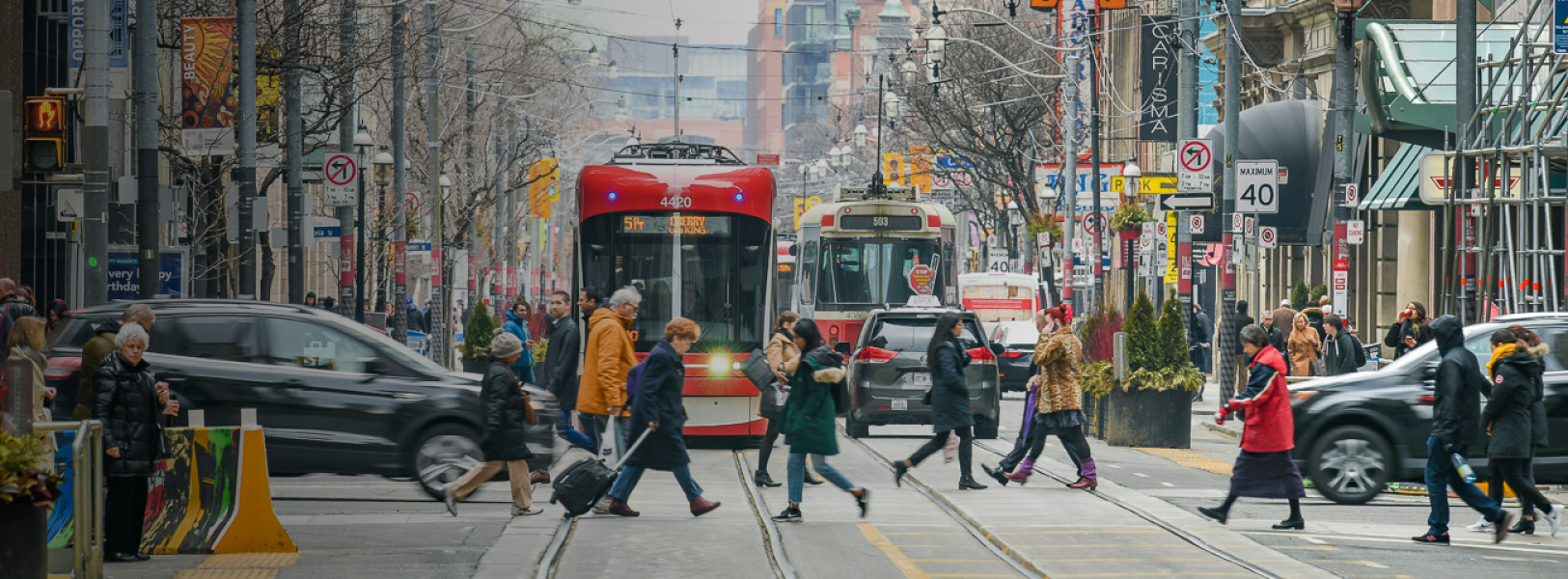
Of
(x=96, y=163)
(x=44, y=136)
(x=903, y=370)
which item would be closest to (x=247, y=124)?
(x=96, y=163)

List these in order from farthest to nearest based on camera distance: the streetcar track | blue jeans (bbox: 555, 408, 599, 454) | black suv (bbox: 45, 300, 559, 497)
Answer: blue jeans (bbox: 555, 408, 599, 454)
black suv (bbox: 45, 300, 559, 497)
the streetcar track

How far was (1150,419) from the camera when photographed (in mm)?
22969

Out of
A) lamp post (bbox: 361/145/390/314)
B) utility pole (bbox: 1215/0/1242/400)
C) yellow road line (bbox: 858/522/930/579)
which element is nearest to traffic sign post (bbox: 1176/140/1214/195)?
utility pole (bbox: 1215/0/1242/400)

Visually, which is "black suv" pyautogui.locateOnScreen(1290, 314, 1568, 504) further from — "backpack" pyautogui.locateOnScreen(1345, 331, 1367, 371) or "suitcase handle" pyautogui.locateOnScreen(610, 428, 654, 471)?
"backpack" pyautogui.locateOnScreen(1345, 331, 1367, 371)

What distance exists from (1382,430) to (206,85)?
1492 centimetres

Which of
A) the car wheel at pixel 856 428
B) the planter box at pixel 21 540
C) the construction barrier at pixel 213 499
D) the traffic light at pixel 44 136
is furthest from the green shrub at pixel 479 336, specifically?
the planter box at pixel 21 540

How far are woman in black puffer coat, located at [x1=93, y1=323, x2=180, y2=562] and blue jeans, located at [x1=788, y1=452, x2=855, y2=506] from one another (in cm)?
449

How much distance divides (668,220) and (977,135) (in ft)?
116

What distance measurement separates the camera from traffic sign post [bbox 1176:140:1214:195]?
2942 centimetres

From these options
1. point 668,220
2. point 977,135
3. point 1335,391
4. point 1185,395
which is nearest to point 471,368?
point 668,220

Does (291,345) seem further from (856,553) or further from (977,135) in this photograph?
(977,135)

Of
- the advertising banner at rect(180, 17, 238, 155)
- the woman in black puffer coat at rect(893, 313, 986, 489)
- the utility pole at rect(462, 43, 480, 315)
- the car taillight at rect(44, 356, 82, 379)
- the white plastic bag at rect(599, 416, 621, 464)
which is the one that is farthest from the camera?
the utility pole at rect(462, 43, 480, 315)

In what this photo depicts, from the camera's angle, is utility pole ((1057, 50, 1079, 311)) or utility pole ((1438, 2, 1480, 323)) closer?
utility pole ((1438, 2, 1480, 323))

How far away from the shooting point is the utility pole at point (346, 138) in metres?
29.9
